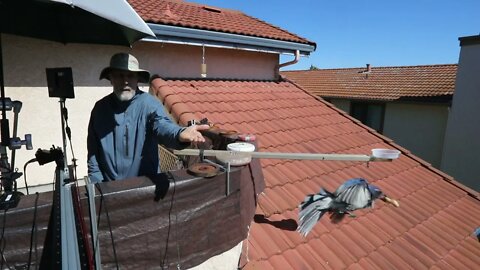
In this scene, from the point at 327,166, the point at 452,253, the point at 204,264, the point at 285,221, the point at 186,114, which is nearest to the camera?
the point at 204,264

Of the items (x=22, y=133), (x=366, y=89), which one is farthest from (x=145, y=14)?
(x=366, y=89)

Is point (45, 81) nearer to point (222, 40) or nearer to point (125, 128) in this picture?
point (125, 128)

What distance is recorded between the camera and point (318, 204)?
263 centimetres

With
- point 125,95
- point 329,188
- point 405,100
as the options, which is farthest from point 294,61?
point 405,100

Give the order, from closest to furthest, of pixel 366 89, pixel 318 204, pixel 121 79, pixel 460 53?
pixel 121 79 < pixel 318 204 < pixel 460 53 < pixel 366 89

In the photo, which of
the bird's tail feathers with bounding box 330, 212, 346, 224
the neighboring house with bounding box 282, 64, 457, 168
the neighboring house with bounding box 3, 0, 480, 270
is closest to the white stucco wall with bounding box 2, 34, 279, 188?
the neighboring house with bounding box 3, 0, 480, 270

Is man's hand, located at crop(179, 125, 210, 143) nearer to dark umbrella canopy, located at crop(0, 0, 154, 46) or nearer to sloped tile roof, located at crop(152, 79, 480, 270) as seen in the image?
sloped tile roof, located at crop(152, 79, 480, 270)

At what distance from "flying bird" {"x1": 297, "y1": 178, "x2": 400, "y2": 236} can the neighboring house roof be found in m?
10.5

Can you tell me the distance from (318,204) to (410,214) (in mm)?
2169

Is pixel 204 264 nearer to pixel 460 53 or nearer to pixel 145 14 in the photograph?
pixel 145 14

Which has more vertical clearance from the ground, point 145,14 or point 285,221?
point 145,14

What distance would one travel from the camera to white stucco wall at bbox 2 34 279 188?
365 centimetres

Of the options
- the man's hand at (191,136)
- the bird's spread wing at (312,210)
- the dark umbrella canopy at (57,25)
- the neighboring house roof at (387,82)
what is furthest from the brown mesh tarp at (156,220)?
the neighboring house roof at (387,82)

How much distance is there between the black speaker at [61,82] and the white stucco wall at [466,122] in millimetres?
13493
